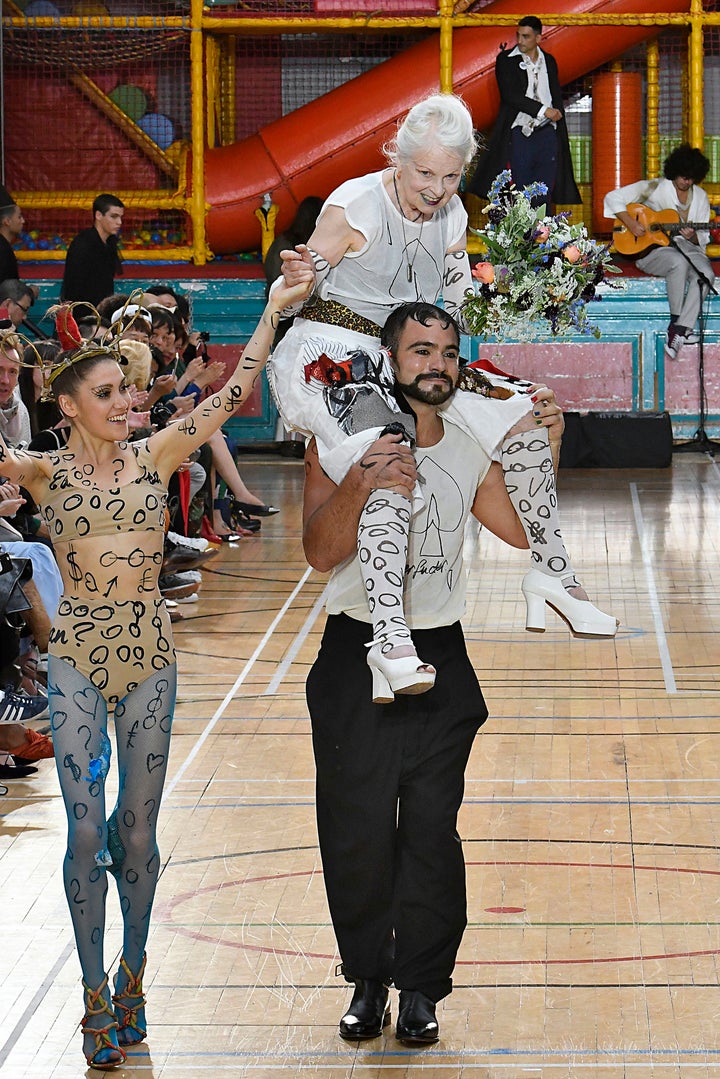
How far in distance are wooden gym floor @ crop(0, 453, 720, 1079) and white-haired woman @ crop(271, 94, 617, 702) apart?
100 cm

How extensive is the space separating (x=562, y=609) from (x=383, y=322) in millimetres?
941

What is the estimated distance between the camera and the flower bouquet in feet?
15.8

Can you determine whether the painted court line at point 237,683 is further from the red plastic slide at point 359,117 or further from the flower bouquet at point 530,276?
the red plastic slide at point 359,117

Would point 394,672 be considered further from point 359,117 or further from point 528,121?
point 359,117

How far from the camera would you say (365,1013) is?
422cm

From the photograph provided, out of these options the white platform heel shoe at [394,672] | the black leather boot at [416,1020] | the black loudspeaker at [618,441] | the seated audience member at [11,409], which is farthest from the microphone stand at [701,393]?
the white platform heel shoe at [394,672]

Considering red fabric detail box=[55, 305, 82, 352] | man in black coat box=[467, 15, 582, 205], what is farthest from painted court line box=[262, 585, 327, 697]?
man in black coat box=[467, 15, 582, 205]

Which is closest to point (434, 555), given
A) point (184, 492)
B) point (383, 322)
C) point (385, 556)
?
point (385, 556)

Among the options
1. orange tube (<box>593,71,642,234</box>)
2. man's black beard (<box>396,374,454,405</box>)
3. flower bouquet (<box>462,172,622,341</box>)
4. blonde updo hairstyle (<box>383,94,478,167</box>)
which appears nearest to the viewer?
man's black beard (<box>396,374,454,405</box>)

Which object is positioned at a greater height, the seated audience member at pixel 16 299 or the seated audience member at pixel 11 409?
the seated audience member at pixel 16 299

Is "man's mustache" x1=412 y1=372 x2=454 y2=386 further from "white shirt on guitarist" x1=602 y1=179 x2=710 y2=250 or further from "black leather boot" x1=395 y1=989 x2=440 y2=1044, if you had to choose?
"white shirt on guitarist" x1=602 y1=179 x2=710 y2=250

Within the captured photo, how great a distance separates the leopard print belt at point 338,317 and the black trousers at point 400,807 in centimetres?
88

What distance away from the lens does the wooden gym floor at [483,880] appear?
13.7 ft

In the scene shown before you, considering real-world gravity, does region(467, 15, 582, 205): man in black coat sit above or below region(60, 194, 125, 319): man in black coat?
above
